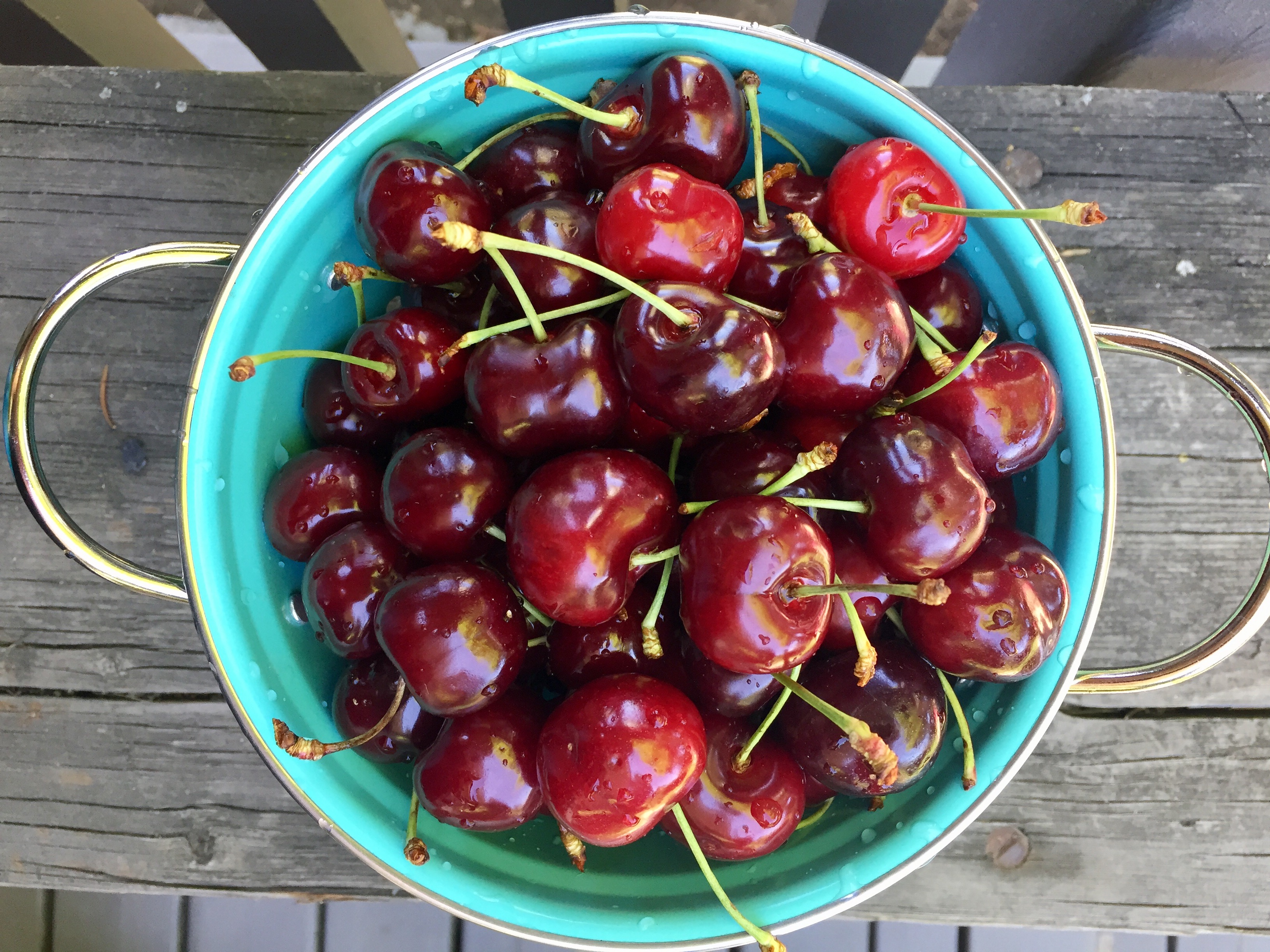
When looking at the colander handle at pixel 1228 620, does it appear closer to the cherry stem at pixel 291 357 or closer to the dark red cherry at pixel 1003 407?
the dark red cherry at pixel 1003 407

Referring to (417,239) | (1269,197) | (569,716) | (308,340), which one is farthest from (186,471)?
(1269,197)

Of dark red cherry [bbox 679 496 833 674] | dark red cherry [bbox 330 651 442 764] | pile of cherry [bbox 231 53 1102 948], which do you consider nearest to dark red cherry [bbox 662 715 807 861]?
pile of cherry [bbox 231 53 1102 948]

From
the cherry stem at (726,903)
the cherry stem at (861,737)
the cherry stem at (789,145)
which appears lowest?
the cherry stem at (726,903)

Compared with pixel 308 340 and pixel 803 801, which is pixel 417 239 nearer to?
pixel 308 340

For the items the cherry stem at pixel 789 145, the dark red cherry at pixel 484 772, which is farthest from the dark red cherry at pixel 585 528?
the cherry stem at pixel 789 145

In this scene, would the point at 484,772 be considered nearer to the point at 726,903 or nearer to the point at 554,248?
the point at 726,903

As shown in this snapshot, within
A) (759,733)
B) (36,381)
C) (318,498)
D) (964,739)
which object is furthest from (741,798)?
(36,381)

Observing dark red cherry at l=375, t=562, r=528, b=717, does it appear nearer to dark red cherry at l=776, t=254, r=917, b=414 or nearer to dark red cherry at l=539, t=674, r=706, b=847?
dark red cherry at l=539, t=674, r=706, b=847
